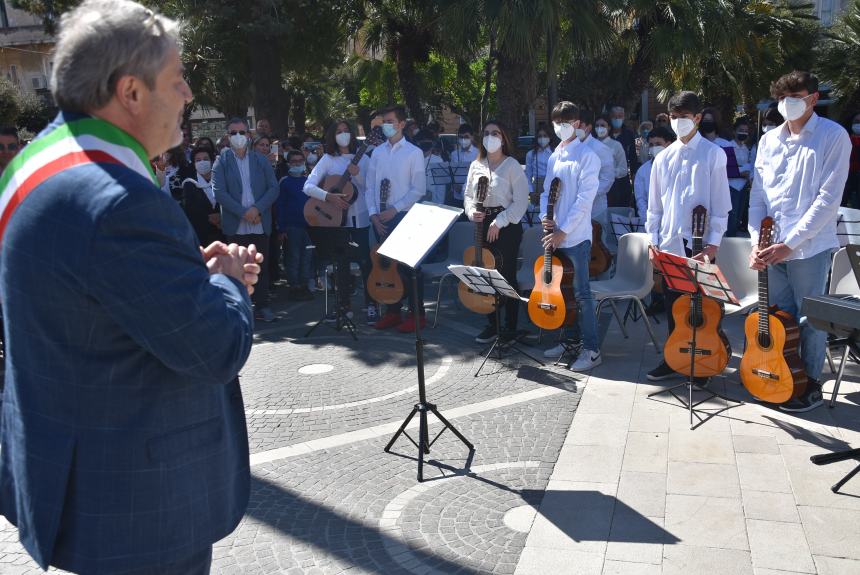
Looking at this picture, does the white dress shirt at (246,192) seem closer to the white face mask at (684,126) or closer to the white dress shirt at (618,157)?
the white face mask at (684,126)

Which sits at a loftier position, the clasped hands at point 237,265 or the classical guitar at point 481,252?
the clasped hands at point 237,265

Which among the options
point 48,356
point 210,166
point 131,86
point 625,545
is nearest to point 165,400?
point 48,356

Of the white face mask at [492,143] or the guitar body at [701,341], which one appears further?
the white face mask at [492,143]

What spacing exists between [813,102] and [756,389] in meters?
2.00

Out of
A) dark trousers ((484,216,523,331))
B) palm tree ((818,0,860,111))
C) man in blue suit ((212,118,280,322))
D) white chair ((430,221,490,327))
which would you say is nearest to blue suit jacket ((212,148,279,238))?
man in blue suit ((212,118,280,322))

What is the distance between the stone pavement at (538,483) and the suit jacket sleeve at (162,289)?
2.27 m

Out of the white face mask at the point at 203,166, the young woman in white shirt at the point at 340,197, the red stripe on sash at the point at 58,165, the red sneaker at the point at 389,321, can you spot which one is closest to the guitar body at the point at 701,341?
the red sneaker at the point at 389,321

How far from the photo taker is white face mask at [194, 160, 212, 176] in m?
9.23

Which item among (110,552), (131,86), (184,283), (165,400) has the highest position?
(131,86)

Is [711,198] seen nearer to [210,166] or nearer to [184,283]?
[184,283]

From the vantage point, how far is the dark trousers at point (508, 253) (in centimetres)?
717

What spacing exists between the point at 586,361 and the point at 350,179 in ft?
11.0

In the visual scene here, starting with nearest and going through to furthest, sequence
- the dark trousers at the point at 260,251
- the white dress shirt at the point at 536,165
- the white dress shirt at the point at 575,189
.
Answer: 1. the white dress shirt at the point at 575,189
2. the dark trousers at the point at 260,251
3. the white dress shirt at the point at 536,165

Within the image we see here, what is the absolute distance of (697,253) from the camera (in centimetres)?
578
